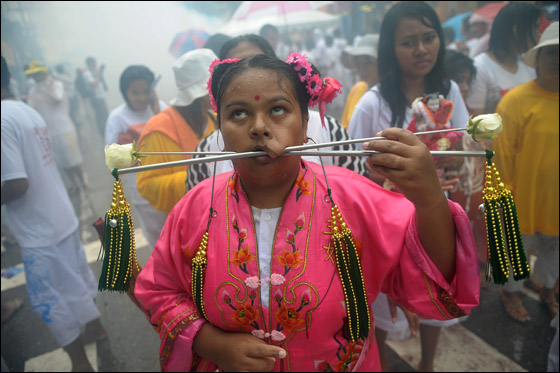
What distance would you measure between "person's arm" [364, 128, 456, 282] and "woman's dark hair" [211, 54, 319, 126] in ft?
1.26

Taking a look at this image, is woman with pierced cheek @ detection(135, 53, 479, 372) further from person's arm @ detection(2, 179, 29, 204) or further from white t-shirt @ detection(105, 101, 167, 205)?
white t-shirt @ detection(105, 101, 167, 205)

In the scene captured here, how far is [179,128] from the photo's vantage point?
2.71m

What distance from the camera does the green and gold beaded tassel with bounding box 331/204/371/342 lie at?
1.22m

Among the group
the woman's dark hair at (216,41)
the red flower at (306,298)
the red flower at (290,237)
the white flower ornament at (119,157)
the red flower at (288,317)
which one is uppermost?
the woman's dark hair at (216,41)

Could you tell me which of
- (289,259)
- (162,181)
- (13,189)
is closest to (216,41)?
(162,181)

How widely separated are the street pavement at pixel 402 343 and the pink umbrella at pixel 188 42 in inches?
113

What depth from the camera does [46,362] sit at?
126 inches

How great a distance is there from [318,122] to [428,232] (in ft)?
3.23

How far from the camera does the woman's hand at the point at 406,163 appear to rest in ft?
3.16

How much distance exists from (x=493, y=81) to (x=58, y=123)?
702 cm

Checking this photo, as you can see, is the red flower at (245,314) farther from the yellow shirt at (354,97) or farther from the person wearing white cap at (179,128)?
the yellow shirt at (354,97)

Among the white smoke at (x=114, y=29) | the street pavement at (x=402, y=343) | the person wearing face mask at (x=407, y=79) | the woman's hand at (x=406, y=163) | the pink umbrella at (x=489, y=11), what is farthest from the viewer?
the pink umbrella at (x=489, y=11)

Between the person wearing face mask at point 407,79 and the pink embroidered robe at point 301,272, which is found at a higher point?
the person wearing face mask at point 407,79

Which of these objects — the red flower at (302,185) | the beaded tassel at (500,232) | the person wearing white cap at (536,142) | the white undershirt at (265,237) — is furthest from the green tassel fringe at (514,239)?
the person wearing white cap at (536,142)
